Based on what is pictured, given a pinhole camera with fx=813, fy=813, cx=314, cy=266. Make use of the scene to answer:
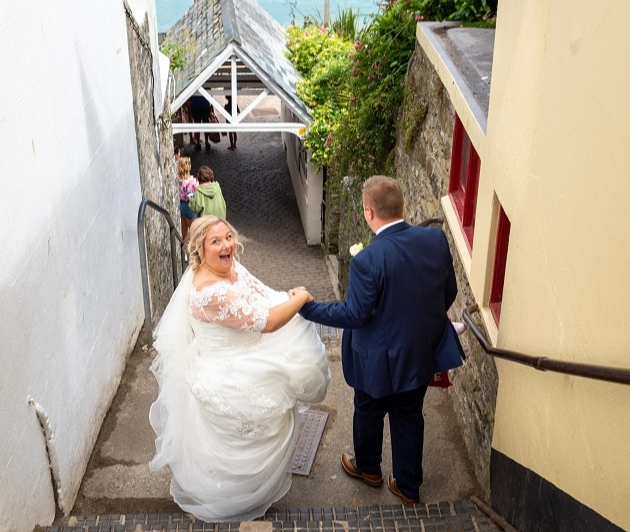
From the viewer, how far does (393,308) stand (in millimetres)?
3887

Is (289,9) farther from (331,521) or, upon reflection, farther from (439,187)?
(331,521)

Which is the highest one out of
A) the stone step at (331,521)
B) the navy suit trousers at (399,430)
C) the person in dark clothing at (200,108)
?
the navy suit trousers at (399,430)

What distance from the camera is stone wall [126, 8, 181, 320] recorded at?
751 cm

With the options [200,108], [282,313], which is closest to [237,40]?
[200,108]

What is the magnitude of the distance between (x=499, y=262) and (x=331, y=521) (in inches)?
63.0

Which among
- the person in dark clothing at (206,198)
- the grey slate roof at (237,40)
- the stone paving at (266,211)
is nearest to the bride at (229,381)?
the person in dark clothing at (206,198)

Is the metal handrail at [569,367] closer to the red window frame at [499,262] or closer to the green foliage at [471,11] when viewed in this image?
the red window frame at [499,262]

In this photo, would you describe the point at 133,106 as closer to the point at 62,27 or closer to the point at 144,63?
the point at 144,63

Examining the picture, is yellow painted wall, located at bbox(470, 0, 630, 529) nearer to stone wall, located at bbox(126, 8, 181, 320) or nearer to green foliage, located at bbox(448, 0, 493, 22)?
green foliage, located at bbox(448, 0, 493, 22)

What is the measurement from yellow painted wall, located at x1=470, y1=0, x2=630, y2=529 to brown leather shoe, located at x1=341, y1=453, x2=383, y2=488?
0.83 m

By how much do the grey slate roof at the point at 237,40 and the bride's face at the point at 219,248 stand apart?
10016 millimetres

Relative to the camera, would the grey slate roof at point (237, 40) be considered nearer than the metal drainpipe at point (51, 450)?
No

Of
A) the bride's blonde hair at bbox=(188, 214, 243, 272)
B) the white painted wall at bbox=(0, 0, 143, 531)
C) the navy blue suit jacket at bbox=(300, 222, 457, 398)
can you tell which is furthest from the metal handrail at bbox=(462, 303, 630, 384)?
the white painted wall at bbox=(0, 0, 143, 531)

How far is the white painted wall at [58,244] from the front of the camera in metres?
3.56
